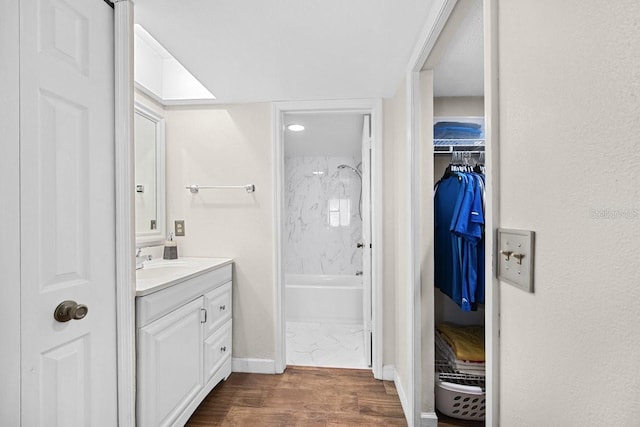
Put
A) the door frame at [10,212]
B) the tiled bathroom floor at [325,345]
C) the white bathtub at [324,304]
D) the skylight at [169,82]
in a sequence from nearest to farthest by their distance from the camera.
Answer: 1. the door frame at [10,212]
2. the skylight at [169,82]
3. the tiled bathroom floor at [325,345]
4. the white bathtub at [324,304]

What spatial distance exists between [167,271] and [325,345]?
1.72m

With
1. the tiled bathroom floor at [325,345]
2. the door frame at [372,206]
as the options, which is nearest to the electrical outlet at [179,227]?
the door frame at [372,206]

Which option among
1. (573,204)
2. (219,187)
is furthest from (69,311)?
(219,187)

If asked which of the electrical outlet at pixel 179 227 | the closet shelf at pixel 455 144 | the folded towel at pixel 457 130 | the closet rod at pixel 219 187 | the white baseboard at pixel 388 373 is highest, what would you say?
the folded towel at pixel 457 130

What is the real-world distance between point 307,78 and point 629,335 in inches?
79.0

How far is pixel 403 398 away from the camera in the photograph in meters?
2.04

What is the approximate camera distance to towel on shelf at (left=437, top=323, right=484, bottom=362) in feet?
6.50

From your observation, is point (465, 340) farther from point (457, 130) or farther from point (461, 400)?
point (457, 130)

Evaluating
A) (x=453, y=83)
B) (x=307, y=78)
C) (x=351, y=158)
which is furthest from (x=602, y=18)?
(x=351, y=158)

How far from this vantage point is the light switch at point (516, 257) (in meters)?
0.67

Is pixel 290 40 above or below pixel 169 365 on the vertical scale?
above

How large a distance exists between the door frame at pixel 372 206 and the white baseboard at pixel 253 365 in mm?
48

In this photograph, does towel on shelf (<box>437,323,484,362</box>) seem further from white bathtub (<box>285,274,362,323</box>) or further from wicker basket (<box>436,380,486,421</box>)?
white bathtub (<box>285,274,362,323</box>)

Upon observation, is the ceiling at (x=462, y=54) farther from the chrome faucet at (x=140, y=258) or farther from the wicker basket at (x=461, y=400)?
the chrome faucet at (x=140, y=258)
